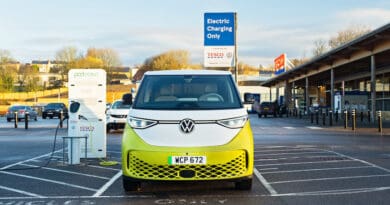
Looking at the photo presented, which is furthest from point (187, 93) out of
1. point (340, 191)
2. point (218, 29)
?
point (218, 29)

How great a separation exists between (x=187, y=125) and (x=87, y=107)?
210 inches

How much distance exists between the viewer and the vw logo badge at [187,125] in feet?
23.2

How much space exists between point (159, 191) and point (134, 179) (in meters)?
0.77

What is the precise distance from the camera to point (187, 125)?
7082 mm

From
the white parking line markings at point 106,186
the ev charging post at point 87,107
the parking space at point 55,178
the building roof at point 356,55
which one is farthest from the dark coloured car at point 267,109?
the white parking line markings at point 106,186

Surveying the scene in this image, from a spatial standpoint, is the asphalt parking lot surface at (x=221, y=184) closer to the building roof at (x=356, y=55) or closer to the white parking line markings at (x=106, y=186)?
the white parking line markings at (x=106, y=186)

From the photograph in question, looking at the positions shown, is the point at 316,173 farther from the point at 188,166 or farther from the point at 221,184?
the point at 188,166

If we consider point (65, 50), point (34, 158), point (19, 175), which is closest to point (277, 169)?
point (19, 175)

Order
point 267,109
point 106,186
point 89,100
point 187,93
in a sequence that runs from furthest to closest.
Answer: point 267,109 → point 89,100 → point 106,186 → point 187,93

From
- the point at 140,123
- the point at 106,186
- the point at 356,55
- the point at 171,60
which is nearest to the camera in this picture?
the point at 140,123

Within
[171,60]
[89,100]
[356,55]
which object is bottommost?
[89,100]

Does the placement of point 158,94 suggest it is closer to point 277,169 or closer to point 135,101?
point 135,101

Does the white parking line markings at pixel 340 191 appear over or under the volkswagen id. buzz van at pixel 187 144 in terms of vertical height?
under

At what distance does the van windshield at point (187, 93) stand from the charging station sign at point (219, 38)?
687 inches
